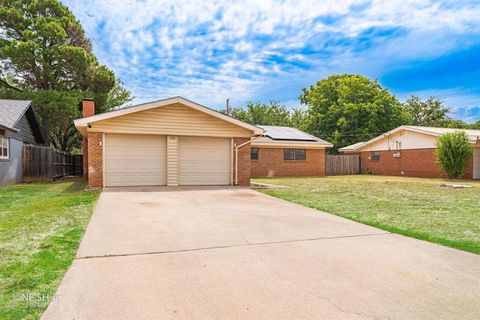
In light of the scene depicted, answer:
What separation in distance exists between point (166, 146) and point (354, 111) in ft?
84.5

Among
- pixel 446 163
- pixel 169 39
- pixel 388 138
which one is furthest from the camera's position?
pixel 388 138

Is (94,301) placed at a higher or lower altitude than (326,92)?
lower

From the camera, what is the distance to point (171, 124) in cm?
1251

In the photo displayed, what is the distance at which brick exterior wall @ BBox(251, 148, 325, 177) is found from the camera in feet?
69.8

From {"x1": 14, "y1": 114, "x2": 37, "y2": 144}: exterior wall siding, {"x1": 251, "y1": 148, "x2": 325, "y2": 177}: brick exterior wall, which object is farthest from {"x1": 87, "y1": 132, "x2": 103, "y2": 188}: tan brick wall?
{"x1": 251, "y1": 148, "x2": 325, "y2": 177}: brick exterior wall

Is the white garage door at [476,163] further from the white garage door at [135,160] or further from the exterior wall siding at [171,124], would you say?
the white garage door at [135,160]

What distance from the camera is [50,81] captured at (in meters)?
22.1

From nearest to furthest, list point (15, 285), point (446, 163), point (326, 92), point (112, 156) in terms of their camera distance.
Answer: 1. point (15, 285)
2. point (112, 156)
3. point (446, 163)
4. point (326, 92)

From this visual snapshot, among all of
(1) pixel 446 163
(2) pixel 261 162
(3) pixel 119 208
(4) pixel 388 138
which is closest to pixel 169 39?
(3) pixel 119 208

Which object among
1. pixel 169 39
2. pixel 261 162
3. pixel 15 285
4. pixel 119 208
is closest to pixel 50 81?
pixel 169 39

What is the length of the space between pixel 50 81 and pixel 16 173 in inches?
402

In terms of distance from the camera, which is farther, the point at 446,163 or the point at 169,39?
the point at 446,163

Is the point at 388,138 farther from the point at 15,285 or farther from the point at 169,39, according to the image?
the point at 15,285

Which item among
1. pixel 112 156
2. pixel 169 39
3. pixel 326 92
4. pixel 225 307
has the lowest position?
pixel 225 307
